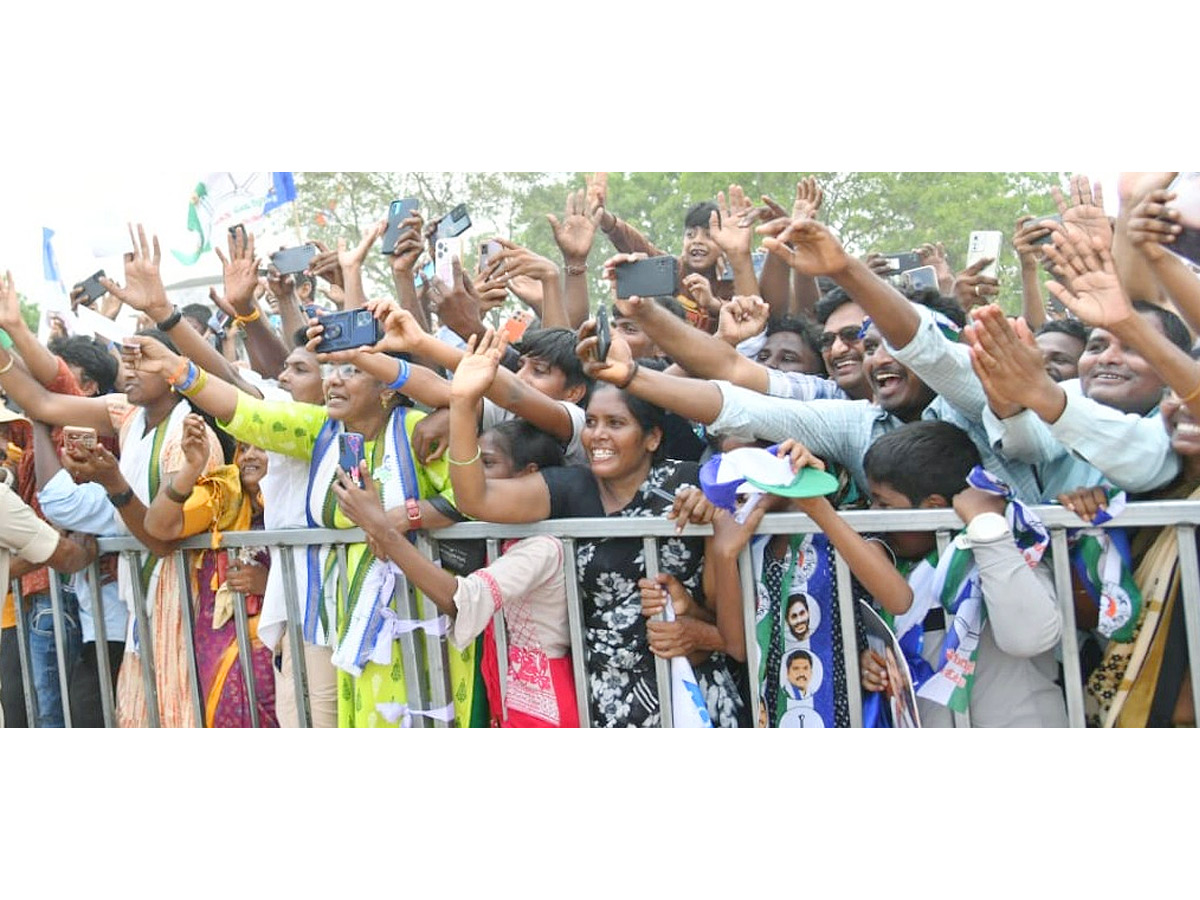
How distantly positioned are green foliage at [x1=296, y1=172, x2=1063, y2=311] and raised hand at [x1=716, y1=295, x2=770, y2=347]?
4958 millimetres

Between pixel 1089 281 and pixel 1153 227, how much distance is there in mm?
226

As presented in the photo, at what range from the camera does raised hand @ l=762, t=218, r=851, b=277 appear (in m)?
3.43

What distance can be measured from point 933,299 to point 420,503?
169 cm

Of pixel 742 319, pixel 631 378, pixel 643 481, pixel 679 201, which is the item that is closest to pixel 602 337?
pixel 631 378

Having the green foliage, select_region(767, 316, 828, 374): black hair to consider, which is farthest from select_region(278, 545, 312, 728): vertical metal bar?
the green foliage

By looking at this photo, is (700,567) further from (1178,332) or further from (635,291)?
(1178,332)

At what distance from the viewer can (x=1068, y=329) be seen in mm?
4039

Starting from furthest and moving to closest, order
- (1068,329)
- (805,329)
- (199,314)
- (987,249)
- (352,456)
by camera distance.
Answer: (199,314)
(987,249)
(805,329)
(1068,329)
(352,456)

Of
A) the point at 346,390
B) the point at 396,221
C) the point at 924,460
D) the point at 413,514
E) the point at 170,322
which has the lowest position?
the point at 413,514

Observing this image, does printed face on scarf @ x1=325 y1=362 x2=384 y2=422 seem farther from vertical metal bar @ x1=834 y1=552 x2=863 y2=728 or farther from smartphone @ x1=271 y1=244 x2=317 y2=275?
vertical metal bar @ x1=834 y1=552 x2=863 y2=728

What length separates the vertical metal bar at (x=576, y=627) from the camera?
3.76m

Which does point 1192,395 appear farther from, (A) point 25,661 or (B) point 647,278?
(A) point 25,661

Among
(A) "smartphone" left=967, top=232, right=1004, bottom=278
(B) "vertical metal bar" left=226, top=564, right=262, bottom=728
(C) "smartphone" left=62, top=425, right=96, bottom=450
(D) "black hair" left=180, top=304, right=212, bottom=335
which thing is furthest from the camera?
(D) "black hair" left=180, top=304, right=212, bottom=335

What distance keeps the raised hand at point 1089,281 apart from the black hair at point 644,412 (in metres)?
1.18
